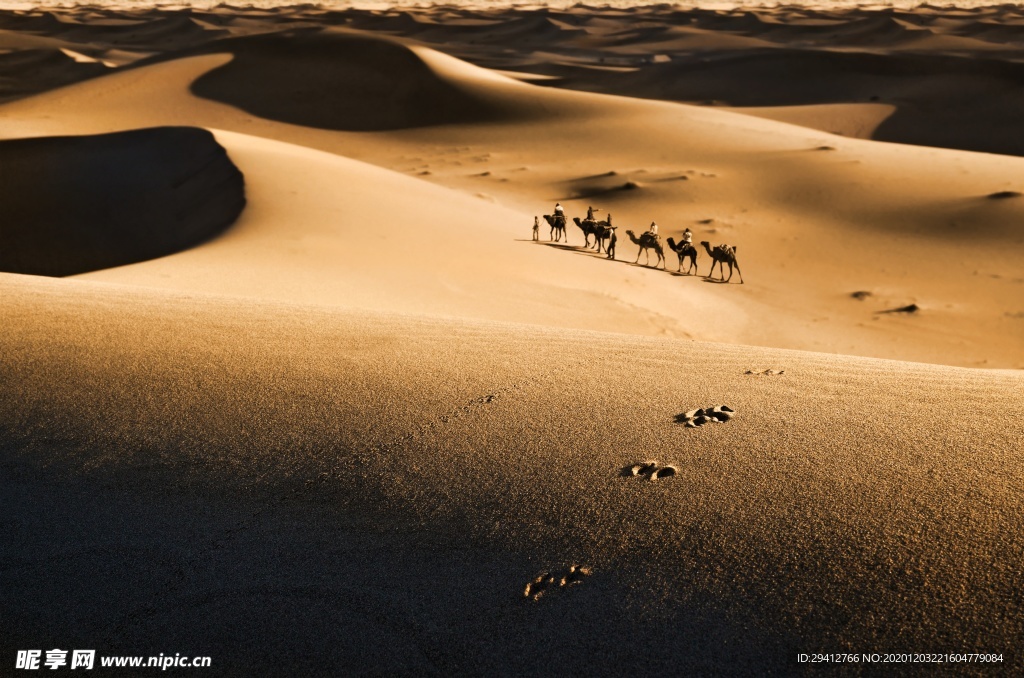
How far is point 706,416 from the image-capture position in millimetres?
4262

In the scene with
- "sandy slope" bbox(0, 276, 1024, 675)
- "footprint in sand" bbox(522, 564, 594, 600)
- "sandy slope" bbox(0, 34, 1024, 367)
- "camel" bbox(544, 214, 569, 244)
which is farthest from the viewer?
"camel" bbox(544, 214, 569, 244)

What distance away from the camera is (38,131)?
77.5 ft

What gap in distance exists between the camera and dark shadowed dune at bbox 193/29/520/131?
2808 cm

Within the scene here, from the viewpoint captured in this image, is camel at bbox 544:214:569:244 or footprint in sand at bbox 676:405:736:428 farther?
camel at bbox 544:214:569:244

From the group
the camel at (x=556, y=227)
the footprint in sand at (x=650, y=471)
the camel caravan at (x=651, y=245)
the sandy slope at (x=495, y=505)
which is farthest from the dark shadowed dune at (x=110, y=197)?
the footprint in sand at (x=650, y=471)

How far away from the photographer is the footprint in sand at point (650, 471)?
3682 millimetres

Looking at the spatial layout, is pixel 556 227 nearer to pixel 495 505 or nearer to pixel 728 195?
pixel 728 195

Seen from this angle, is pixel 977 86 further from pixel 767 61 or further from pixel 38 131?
pixel 38 131

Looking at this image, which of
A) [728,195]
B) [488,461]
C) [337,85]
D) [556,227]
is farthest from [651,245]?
[337,85]

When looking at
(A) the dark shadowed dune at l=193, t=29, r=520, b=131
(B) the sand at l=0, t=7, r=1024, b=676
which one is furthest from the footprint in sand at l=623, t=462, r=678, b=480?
(A) the dark shadowed dune at l=193, t=29, r=520, b=131

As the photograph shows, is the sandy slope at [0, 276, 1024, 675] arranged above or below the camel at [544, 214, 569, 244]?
above

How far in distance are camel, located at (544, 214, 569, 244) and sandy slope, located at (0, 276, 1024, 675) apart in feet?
26.6

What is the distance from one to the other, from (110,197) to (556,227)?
768cm

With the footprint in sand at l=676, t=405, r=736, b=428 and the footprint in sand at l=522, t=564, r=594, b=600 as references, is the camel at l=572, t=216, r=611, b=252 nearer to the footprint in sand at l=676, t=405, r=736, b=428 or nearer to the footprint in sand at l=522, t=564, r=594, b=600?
the footprint in sand at l=676, t=405, r=736, b=428
